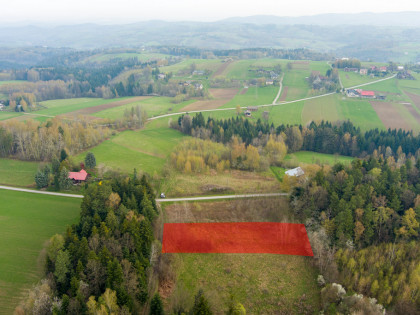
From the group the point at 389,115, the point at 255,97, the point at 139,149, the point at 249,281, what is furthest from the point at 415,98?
the point at 249,281

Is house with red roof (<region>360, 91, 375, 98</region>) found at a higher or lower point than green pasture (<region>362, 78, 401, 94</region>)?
lower

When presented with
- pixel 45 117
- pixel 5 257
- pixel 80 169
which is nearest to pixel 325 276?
pixel 5 257

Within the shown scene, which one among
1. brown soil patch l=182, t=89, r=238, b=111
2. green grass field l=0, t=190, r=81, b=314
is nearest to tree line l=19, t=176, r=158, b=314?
green grass field l=0, t=190, r=81, b=314

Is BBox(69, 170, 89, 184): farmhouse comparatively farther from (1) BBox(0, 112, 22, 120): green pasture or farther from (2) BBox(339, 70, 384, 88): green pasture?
(2) BBox(339, 70, 384, 88): green pasture

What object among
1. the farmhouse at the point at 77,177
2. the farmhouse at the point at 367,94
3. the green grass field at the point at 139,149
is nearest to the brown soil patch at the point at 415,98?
the farmhouse at the point at 367,94

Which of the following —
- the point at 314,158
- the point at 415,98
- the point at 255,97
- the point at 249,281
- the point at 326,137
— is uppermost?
the point at 415,98

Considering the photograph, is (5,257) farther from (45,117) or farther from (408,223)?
(45,117)

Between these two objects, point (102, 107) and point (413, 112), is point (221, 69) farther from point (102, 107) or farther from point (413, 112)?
point (413, 112)
